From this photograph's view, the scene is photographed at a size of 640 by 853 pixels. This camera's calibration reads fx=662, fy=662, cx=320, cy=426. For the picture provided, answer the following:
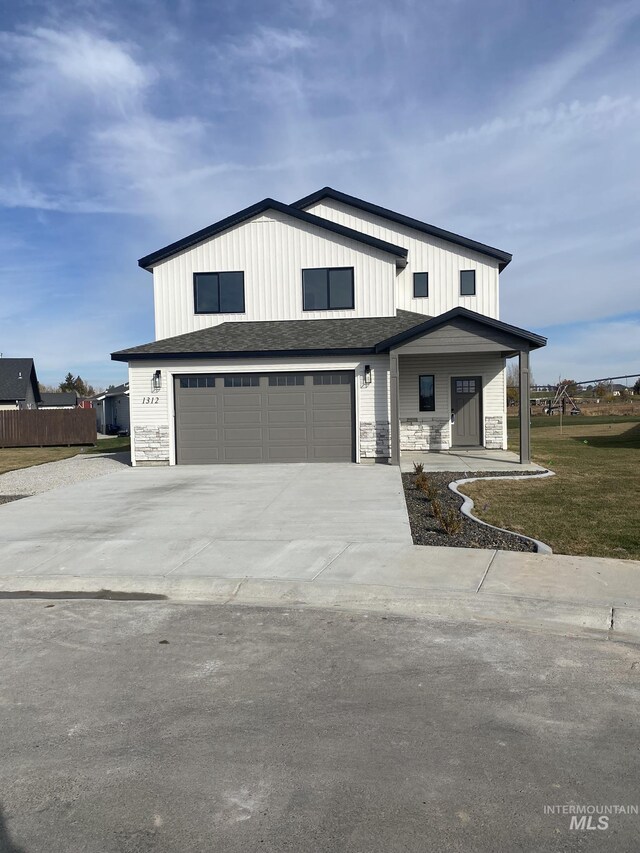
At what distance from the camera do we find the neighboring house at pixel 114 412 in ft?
160

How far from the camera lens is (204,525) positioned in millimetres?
9938

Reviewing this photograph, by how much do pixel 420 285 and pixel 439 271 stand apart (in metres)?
0.77

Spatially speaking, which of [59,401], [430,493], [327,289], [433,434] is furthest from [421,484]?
[59,401]

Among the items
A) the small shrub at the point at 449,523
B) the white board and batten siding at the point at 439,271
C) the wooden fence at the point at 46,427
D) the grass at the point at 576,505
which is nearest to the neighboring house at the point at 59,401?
the wooden fence at the point at 46,427

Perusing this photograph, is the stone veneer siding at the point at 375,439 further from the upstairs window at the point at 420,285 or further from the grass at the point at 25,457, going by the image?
the grass at the point at 25,457

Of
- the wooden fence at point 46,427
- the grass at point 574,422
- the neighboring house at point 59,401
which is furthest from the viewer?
the neighboring house at point 59,401

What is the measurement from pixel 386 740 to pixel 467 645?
1709 mm

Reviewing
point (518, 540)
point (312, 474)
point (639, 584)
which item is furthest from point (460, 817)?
point (312, 474)

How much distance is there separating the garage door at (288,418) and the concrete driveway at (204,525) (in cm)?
271

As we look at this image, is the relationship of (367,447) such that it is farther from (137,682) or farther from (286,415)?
(137,682)

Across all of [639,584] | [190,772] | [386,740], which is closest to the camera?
[190,772]

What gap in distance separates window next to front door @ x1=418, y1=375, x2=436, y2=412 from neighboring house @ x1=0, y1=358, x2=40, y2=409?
3705cm

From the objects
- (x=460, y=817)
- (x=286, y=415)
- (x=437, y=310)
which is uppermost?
(x=437, y=310)

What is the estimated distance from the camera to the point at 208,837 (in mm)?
3016
